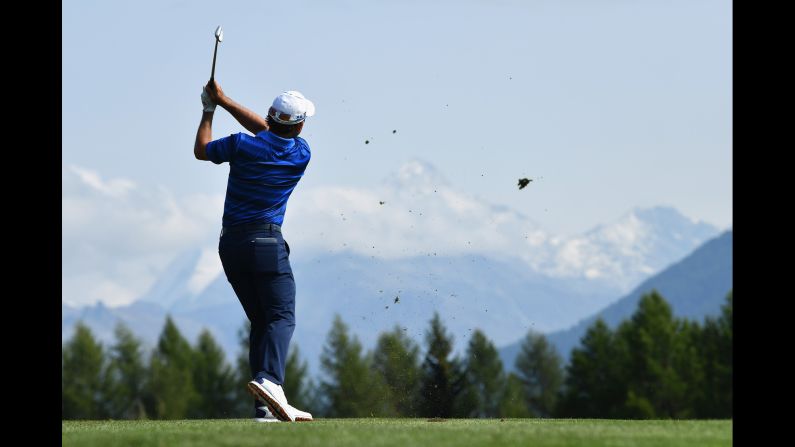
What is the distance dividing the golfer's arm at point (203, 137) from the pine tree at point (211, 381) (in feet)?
288

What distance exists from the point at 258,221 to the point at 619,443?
438cm

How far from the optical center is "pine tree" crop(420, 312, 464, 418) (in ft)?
250

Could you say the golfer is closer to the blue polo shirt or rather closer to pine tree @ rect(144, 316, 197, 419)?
the blue polo shirt

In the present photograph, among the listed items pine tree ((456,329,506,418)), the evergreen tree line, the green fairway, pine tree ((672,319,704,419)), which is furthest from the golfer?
pine tree ((456,329,506,418))

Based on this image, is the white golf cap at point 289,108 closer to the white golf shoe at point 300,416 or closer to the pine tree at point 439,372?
the white golf shoe at point 300,416

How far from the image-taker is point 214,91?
11445mm

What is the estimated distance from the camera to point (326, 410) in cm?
9662

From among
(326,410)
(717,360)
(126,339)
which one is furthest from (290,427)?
(126,339)

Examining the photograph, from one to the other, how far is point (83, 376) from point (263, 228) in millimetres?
93438

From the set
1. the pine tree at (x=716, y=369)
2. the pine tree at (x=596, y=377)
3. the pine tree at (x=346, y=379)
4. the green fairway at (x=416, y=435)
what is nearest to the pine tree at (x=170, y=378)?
the pine tree at (x=346, y=379)

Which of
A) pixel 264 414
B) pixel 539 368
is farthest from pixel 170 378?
pixel 264 414

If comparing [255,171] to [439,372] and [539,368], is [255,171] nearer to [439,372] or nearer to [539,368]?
[439,372]
